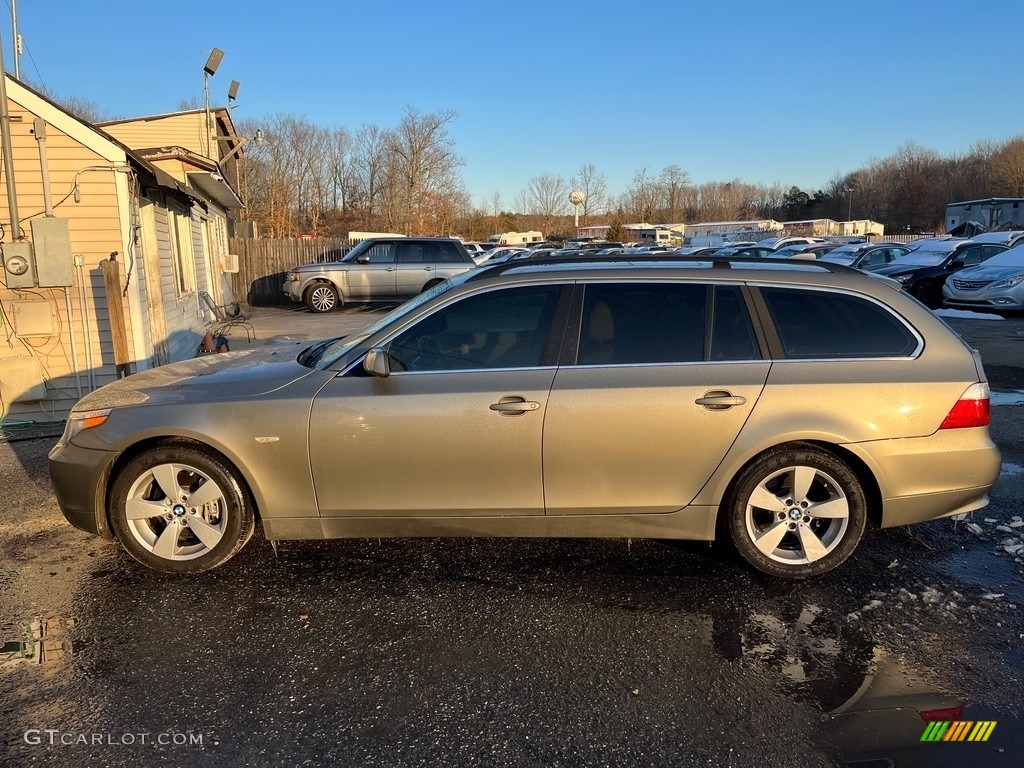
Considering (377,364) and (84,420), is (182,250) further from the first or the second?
(377,364)

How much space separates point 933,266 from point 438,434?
20.0 metres

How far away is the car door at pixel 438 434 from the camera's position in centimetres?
369

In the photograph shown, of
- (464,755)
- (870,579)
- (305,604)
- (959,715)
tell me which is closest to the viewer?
(464,755)

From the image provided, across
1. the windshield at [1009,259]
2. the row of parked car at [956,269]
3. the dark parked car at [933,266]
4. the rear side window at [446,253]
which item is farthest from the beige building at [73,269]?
the windshield at [1009,259]

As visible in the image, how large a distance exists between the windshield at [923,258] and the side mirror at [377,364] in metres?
20.6

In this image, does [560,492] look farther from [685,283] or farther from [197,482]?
[197,482]

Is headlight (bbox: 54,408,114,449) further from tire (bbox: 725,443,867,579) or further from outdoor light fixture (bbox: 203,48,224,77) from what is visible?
outdoor light fixture (bbox: 203,48,224,77)

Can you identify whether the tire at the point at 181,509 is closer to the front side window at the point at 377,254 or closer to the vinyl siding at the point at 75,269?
the vinyl siding at the point at 75,269

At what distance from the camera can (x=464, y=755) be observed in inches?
102

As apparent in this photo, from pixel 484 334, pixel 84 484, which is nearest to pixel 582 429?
pixel 484 334

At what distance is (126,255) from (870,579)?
25.9 ft

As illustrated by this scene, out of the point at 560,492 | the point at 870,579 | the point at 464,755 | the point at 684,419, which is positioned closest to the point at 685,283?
the point at 684,419

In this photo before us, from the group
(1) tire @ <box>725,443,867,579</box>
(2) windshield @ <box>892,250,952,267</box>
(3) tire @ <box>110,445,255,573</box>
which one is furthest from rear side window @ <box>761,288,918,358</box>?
(2) windshield @ <box>892,250,952,267</box>

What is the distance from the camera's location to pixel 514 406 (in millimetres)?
3684
